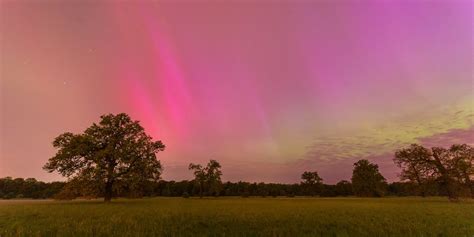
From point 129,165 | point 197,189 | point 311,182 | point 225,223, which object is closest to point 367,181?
point 311,182

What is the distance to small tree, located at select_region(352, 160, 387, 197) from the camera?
109 meters

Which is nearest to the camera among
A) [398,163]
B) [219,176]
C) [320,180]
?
[398,163]

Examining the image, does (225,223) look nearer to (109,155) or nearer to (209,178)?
(109,155)

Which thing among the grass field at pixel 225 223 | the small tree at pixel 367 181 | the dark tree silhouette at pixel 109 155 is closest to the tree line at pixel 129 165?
the dark tree silhouette at pixel 109 155

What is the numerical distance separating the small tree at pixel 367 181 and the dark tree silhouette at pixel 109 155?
331ft

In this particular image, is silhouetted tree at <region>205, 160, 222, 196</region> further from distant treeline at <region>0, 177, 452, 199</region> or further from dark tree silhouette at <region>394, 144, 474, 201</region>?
dark tree silhouette at <region>394, 144, 474, 201</region>

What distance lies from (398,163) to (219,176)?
68055mm

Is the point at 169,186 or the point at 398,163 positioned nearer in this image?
the point at 398,163

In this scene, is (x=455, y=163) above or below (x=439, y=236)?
above

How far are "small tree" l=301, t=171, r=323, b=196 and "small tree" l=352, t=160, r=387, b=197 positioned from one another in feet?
110

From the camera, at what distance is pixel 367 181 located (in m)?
111

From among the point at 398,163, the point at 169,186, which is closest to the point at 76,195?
the point at 398,163

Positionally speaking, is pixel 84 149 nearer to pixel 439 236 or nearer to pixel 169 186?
pixel 439 236

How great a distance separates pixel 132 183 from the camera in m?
36.4
